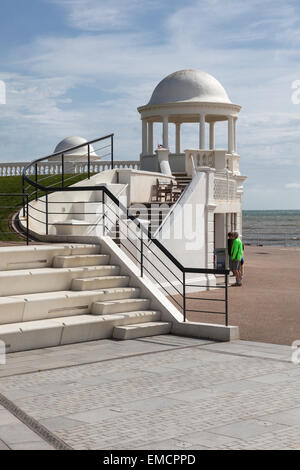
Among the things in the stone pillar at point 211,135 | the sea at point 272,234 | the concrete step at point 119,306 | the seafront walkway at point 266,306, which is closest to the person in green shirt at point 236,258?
the seafront walkway at point 266,306

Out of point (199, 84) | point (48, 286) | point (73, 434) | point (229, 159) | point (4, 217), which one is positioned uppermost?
point (199, 84)

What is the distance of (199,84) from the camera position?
98.5 feet

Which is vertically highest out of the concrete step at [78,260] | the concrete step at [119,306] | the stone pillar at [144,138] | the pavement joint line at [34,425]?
the stone pillar at [144,138]

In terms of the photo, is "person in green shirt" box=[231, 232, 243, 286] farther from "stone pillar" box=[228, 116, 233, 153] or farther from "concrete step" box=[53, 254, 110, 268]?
"stone pillar" box=[228, 116, 233, 153]

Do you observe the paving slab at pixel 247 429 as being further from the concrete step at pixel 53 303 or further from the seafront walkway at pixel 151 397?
the concrete step at pixel 53 303

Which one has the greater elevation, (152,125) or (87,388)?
(152,125)

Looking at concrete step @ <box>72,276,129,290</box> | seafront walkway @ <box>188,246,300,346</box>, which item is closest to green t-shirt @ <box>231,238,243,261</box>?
seafront walkway @ <box>188,246,300,346</box>

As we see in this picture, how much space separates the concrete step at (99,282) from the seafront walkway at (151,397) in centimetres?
152

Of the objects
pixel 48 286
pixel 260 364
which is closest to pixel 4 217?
pixel 48 286

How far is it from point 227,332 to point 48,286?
130 inches

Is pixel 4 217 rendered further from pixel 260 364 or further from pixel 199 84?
pixel 260 364

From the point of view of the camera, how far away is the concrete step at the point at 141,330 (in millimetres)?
12094

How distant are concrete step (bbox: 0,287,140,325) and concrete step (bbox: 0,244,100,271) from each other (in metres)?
0.94
